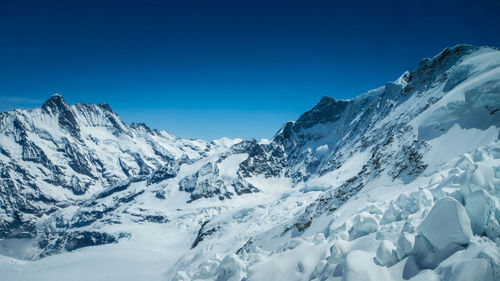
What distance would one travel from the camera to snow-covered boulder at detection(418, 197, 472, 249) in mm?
9469

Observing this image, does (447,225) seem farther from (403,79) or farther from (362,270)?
(403,79)

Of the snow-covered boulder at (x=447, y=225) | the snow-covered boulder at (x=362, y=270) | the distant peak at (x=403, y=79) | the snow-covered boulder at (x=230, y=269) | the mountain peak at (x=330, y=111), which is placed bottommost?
the snow-covered boulder at (x=230, y=269)

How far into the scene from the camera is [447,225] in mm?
9727

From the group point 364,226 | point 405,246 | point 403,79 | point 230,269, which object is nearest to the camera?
point 405,246

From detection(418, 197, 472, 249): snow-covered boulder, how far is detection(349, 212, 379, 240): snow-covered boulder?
15.7 feet

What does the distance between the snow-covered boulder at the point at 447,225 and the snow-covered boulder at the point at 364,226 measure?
4792mm

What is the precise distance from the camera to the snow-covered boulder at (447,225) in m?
9.47

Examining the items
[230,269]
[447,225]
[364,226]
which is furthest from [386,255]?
[230,269]

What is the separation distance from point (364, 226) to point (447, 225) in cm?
598

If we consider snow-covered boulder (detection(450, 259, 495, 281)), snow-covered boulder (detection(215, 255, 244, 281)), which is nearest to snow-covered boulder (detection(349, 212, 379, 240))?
snow-covered boulder (detection(450, 259, 495, 281))

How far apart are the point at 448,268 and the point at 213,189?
183849mm

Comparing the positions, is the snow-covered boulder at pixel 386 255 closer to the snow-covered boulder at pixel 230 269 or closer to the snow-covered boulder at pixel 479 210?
the snow-covered boulder at pixel 479 210

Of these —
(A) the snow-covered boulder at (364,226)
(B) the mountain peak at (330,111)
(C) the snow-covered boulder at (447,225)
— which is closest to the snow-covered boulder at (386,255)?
(C) the snow-covered boulder at (447,225)

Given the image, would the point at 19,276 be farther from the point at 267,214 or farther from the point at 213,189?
the point at 213,189
